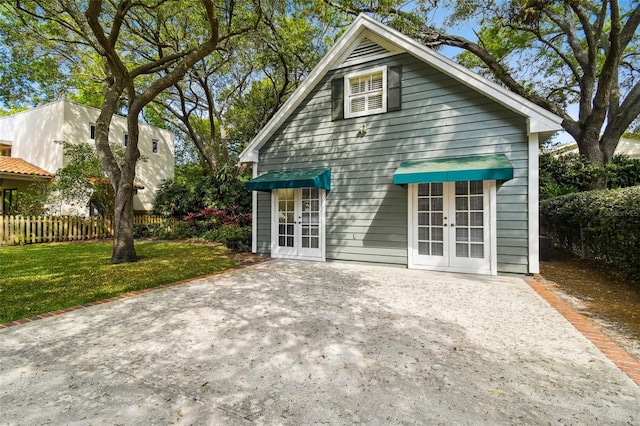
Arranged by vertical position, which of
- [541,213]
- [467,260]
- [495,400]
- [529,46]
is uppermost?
[529,46]

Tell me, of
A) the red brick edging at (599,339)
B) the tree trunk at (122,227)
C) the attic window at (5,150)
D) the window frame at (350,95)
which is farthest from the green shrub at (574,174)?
the attic window at (5,150)

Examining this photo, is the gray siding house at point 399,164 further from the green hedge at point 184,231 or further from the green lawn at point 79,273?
the green hedge at point 184,231

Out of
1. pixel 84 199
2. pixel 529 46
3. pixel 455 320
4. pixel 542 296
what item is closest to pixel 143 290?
pixel 455 320

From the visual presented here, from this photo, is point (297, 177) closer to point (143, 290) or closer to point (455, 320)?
point (143, 290)

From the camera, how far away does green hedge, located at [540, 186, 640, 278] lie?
5.59 meters

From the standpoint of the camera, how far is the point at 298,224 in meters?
Result: 9.08

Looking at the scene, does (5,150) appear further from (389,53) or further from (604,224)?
(604,224)

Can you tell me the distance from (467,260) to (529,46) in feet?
44.7

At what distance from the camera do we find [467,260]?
22.9 feet

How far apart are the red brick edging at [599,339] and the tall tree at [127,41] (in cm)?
969

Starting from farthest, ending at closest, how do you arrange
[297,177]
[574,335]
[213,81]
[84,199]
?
1. [213,81]
2. [84,199]
3. [297,177]
4. [574,335]

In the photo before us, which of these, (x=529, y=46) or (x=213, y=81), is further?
(x=213, y=81)

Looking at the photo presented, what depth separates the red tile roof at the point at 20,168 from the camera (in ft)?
48.3

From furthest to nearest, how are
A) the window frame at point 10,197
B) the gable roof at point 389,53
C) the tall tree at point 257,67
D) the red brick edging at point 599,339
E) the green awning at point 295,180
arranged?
A: the window frame at point 10,197, the tall tree at point 257,67, the green awning at point 295,180, the gable roof at point 389,53, the red brick edging at point 599,339
